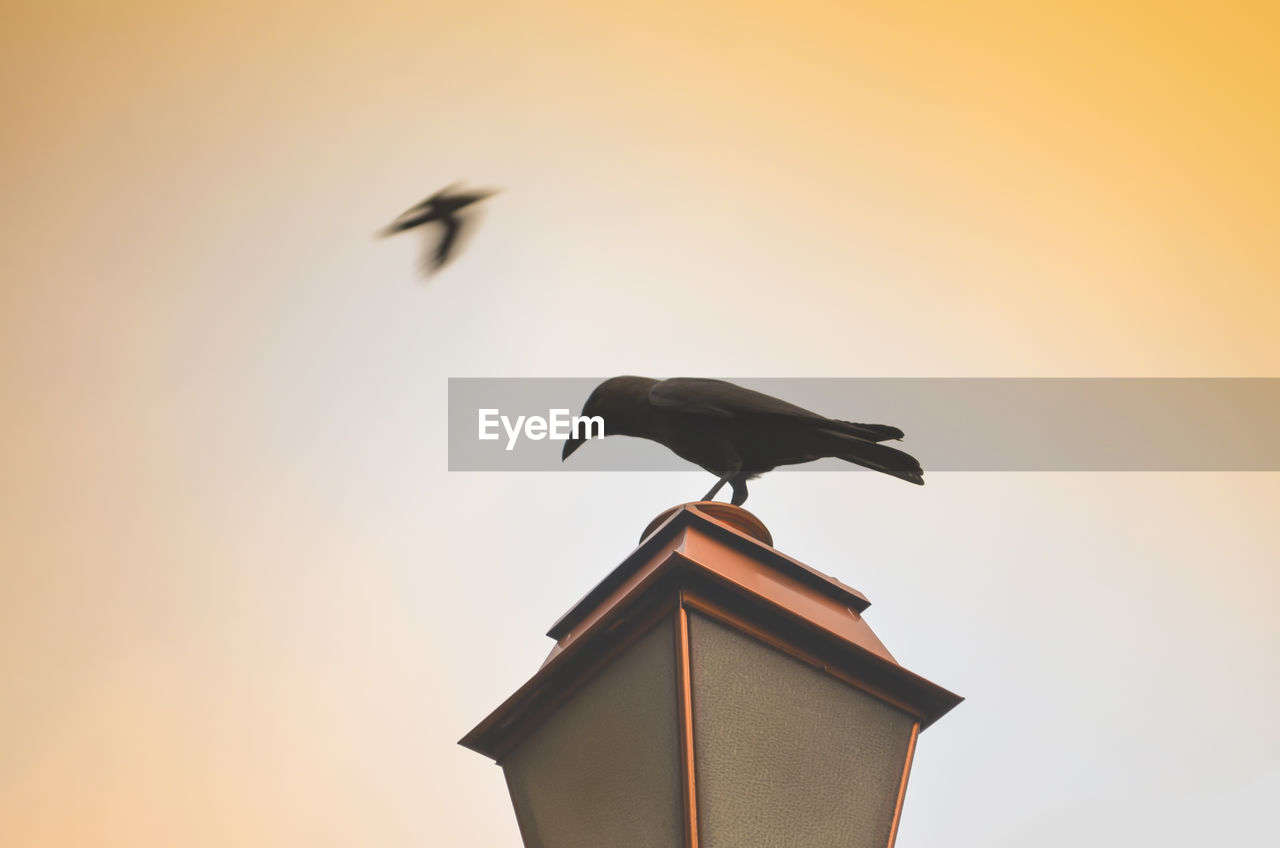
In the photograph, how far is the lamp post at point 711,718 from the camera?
54.9 inches

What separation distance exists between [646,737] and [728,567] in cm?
29

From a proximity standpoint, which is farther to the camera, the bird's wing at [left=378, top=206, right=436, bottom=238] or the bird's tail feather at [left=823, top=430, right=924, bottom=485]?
the bird's wing at [left=378, top=206, right=436, bottom=238]

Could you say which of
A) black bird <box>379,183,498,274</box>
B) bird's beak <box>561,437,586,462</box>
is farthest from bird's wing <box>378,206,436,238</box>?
bird's beak <box>561,437,586,462</box>

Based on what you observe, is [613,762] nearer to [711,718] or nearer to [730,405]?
[711,718]

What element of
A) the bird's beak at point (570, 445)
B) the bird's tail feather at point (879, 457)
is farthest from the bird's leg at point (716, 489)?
the bird's beak at point (570, 445)

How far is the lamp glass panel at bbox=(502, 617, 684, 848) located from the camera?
1.40m

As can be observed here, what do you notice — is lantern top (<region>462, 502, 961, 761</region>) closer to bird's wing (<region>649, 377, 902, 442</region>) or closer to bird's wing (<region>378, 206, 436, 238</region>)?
bird's wing (<region>649, 377, 902, 442</region>)

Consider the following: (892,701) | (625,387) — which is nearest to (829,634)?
(892,701)

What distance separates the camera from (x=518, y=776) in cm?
170

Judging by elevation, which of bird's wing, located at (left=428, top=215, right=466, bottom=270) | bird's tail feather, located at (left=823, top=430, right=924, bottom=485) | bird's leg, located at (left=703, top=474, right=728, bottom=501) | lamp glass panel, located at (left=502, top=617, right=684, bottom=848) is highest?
bird's wing, located at (left=428, top=215, right=466, bottom=270)

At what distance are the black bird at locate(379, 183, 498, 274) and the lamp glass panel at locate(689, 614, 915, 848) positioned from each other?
5026 millimetres

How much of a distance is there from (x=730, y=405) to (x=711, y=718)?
171cm

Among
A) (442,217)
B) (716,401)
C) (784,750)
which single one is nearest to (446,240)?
(442,217)

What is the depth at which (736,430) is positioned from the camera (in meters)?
3.07
